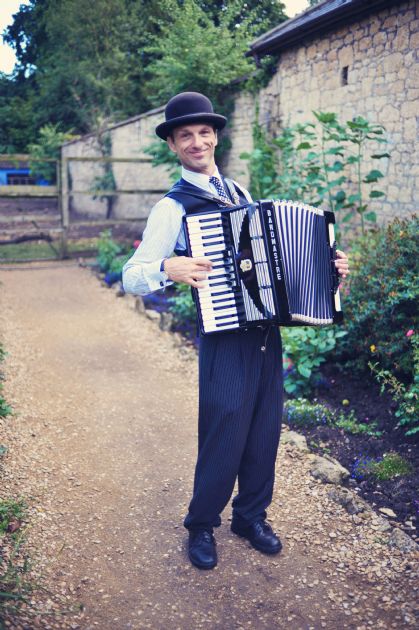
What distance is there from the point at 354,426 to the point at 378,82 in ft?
15.0

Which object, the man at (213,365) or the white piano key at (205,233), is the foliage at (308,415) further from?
the white piano key at (205,233)

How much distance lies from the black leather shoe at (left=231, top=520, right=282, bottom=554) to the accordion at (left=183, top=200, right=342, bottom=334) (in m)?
1.12

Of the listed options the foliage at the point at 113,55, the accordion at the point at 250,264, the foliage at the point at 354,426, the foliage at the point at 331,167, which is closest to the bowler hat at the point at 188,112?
Result: the accordion at the point at 250,264

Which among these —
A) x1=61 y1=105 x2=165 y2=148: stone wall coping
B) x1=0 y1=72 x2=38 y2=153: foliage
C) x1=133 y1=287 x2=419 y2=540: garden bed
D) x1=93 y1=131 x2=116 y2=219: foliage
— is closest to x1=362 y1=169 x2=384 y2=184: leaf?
x1=133 y1=287 x2=419 y2=540: garden bed

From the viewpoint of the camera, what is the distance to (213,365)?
2.63 metres

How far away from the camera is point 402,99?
638 cm

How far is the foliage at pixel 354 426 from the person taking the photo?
13.0 feet

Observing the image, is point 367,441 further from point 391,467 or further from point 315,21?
point 315,21

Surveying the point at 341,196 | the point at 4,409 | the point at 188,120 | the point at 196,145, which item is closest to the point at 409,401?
the point at 196,145

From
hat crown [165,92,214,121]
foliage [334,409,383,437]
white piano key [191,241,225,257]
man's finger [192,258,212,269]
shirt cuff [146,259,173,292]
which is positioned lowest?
foliage [334,409,383,437]

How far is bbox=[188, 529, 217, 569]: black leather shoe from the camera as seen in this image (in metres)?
2.73

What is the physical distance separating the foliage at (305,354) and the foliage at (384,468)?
101 cm

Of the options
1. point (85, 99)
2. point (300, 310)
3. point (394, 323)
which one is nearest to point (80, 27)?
point (85, 99)

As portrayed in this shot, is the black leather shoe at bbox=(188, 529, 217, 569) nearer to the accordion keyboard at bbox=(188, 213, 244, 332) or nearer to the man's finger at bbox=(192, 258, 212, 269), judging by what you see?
the accordion keyboard at bbox=(188, 213, 244, 332)
